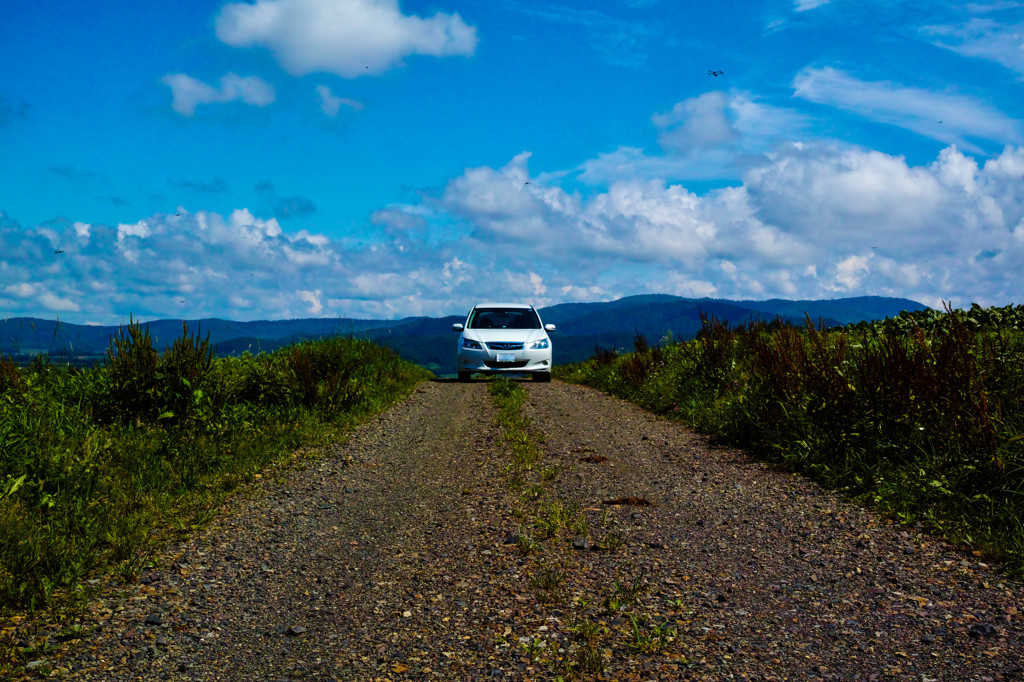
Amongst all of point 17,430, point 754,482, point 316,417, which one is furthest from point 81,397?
point 754,482

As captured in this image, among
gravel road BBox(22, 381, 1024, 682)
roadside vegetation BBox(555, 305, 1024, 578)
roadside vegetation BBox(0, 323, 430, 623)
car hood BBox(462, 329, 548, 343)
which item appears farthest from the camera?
car hood BBox(462, 329, 548, 343)

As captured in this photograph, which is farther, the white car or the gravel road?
the white car

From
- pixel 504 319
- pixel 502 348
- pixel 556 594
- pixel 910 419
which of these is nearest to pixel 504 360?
pixel 502 348

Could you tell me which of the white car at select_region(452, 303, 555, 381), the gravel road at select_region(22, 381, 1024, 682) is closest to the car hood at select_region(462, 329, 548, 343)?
the white car at select_region(452, 303, 555, 381)

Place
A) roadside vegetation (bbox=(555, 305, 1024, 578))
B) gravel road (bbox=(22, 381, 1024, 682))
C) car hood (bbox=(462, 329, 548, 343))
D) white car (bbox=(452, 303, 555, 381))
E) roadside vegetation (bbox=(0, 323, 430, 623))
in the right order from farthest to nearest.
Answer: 1. car hood (bbox=(462, 329, 548, 343))
2. white car (bbox=(452, 303, 555, 381))
3. roadside vegetation (bbox=(555, 305, 1024, 578))
4. roadside vegetation (bbox=(0, 323, 430, 623))
5. gravel road (bbox=(22, 381, 1024, 682))

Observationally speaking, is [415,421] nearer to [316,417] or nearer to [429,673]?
[316,417]

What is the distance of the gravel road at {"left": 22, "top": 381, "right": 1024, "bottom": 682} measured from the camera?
10.0 ft

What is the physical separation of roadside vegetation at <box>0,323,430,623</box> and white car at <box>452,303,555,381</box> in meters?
6.17

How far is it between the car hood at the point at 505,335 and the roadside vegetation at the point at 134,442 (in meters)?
6.32

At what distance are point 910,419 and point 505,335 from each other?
459 inches

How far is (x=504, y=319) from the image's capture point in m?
18.6

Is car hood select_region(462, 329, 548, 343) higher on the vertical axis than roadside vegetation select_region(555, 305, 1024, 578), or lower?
higher

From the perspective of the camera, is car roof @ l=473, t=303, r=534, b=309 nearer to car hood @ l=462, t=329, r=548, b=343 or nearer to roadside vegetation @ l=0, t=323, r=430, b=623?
car hood @ l=462, t=329, r=548, b=343

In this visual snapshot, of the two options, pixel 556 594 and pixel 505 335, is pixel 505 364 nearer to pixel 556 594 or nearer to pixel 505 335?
pixel 505 335
